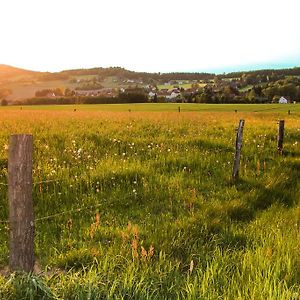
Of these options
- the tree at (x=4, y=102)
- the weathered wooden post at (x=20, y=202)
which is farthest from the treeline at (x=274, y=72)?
the weathered wooden post at (x=20, y=202)

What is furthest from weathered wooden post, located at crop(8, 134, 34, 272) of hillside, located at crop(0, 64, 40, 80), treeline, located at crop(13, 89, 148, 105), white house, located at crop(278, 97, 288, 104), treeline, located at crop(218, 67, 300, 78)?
treeline, located at crop(218, 67, 300, 78)

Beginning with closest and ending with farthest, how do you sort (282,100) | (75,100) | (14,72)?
(75,100) → (282,100) → (14,72)

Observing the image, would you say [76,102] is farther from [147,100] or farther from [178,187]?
[178,187]

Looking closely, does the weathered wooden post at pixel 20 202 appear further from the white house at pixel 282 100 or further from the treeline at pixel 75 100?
the white house at pixel 282 100

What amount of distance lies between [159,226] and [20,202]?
3.15 metres

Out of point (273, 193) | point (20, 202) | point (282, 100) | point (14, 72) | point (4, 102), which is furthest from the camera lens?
point (14, 72)

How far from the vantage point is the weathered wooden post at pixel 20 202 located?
16.2 ft

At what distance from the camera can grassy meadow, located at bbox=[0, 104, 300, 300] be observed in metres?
5.19

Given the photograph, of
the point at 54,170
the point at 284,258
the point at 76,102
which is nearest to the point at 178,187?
the point at 54,170

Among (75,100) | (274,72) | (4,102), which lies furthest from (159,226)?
(274,72)

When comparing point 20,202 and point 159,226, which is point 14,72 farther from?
point 20,202

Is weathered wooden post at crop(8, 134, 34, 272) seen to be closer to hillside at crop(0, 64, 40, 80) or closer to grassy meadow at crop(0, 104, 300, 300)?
grassy meadow at crop(0, 104, 300, 300)

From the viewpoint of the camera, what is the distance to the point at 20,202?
5035 mm

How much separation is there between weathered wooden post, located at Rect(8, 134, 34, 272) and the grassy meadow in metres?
0.27
